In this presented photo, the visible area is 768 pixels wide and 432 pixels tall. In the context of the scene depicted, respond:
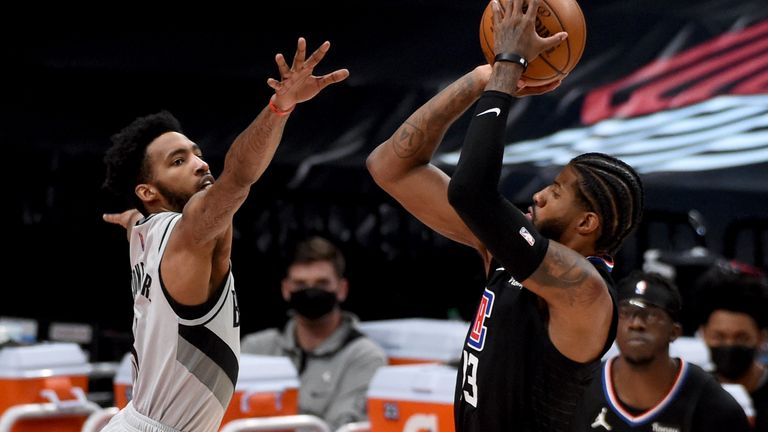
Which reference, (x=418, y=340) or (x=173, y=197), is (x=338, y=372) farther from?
(x=173, y=197)

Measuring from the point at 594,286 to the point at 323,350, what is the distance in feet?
11.2

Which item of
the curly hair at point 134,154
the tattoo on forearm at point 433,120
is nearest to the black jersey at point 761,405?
the tattoo on forearm at point 433,120

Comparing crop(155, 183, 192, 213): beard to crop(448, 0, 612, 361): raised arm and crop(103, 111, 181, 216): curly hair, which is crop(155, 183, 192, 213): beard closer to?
crop(103, 111, 181, 216): curly hair

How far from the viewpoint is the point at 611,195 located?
10.9 feet

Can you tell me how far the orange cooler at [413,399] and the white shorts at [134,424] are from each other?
55.3 inches

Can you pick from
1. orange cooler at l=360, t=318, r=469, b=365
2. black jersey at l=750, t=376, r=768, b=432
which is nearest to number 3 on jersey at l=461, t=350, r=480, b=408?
black jersey at l=750, t=376, r=768, b=432

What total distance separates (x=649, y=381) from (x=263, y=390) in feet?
5.53

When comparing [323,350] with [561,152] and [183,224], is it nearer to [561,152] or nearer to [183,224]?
[183,224]

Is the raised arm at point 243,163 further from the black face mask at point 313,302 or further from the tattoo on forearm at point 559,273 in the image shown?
the black face mask at point 313,302

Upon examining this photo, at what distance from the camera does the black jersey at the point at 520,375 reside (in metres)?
3.21

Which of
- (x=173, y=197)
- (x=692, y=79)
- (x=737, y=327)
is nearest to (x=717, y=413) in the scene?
(x=737, y=327)

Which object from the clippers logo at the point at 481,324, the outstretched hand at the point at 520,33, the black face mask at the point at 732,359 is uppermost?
the outstretched hand at the point at 520,33

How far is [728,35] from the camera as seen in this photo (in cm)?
941

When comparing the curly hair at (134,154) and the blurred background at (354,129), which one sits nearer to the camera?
the curly hair at (134,154)
